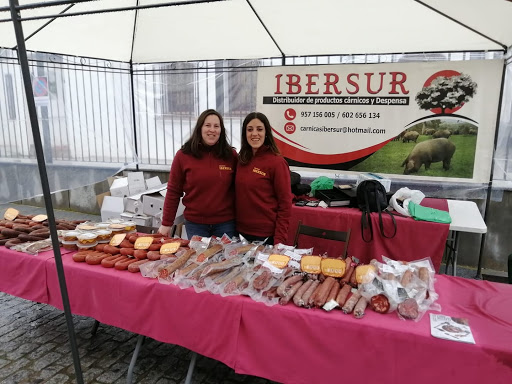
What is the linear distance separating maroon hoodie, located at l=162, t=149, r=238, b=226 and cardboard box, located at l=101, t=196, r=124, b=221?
2.21 m

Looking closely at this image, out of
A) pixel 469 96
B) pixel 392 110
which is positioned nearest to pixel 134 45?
pixel 392 110

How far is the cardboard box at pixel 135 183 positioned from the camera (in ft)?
17.7

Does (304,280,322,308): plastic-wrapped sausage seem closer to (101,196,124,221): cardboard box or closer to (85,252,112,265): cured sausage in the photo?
(85,252,112,265): cured sausage

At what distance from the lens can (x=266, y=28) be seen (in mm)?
4555

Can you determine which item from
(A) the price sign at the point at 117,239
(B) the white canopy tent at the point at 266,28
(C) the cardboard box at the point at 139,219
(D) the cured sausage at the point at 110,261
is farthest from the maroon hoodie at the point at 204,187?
(C) the cardboard box at the point at 139,219

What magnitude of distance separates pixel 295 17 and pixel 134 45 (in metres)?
2.66

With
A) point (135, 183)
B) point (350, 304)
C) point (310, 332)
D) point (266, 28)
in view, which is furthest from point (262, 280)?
point (135, 183)

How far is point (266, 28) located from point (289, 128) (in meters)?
1.33

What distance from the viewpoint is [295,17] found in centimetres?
414

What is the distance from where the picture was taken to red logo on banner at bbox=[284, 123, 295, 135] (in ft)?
16.9

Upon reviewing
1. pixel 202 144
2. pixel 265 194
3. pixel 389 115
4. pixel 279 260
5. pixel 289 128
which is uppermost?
pixel 389 115

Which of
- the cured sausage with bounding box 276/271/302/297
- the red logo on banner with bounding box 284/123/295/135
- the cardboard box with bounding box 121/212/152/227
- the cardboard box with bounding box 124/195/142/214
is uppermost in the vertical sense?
the red logo on banner with bounding box 284/123/295/135

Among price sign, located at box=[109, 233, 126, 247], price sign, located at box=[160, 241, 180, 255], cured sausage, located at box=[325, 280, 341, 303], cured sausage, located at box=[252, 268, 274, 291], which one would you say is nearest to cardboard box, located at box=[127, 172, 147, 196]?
price sign, located at box=[109, 233, 126, 247]

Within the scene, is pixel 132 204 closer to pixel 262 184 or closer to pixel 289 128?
pixel 289 128
